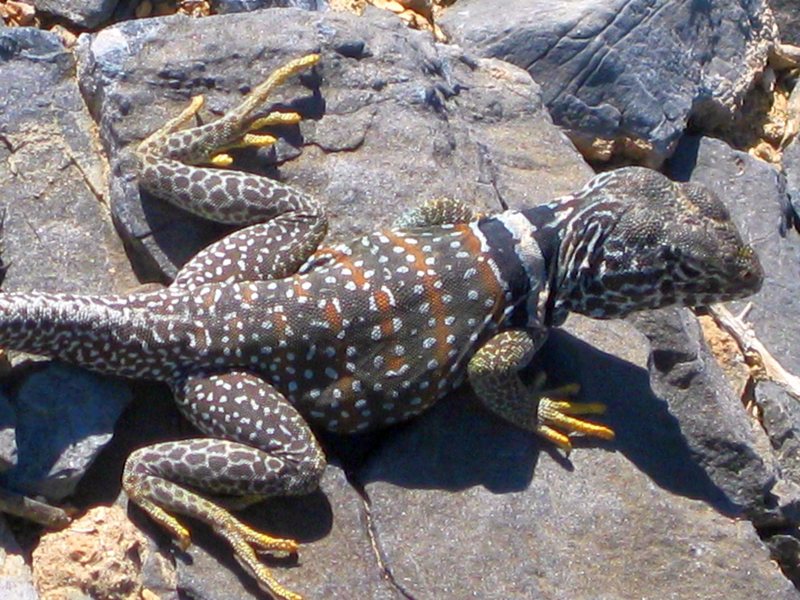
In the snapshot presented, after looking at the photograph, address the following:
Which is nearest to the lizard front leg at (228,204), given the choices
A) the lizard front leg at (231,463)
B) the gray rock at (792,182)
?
the lizard front leg at (231,463)

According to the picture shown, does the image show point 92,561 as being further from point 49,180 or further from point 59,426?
point 49,180

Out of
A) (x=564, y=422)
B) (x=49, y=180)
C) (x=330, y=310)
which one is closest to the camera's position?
(x=330, y=310)

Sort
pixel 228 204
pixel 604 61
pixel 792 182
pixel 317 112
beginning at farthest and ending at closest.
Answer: pixel 792 182, pixel 604 61, pixel 317 112, pixel 228 204

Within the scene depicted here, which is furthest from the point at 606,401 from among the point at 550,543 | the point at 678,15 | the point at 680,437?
the point at 678,15

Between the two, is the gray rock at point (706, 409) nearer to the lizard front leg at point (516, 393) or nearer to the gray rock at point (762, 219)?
the lizard front leg at point (516, 393)

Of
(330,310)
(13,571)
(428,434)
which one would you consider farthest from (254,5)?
(13,571)

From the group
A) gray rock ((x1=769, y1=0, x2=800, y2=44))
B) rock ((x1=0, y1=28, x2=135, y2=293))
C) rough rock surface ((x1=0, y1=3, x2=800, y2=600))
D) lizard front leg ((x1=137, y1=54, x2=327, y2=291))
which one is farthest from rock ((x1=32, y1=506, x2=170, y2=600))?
gray rock ((x1=769, y1=0, x2=800, y2=44))
